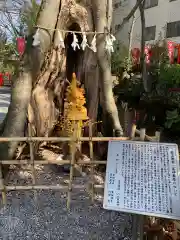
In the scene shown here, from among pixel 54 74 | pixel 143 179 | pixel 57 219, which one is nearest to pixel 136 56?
pixel 54 74

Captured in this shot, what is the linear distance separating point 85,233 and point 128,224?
43 cm

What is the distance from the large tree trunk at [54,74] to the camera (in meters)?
3.42

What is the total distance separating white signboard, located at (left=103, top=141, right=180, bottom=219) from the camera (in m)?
1.77

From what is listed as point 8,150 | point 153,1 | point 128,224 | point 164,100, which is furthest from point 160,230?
point 153,1

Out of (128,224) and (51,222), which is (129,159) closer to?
(128,224)

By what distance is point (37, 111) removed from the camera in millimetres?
3910

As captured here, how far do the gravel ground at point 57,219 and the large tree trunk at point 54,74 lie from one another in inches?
30.0

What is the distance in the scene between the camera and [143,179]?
196cm

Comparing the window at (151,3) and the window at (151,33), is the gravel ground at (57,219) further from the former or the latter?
the window at (151,3)

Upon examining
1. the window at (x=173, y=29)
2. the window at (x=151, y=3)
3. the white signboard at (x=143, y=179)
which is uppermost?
the window at (x=151, y=3)

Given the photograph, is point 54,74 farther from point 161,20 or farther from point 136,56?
point 161,20

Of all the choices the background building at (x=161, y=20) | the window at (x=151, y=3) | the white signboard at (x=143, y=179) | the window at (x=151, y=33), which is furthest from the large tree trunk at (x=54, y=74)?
the window at (x=151, y=3)

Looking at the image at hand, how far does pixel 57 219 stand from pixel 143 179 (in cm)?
110

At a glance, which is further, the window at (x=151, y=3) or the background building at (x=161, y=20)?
the window at (x=151, y=3)
